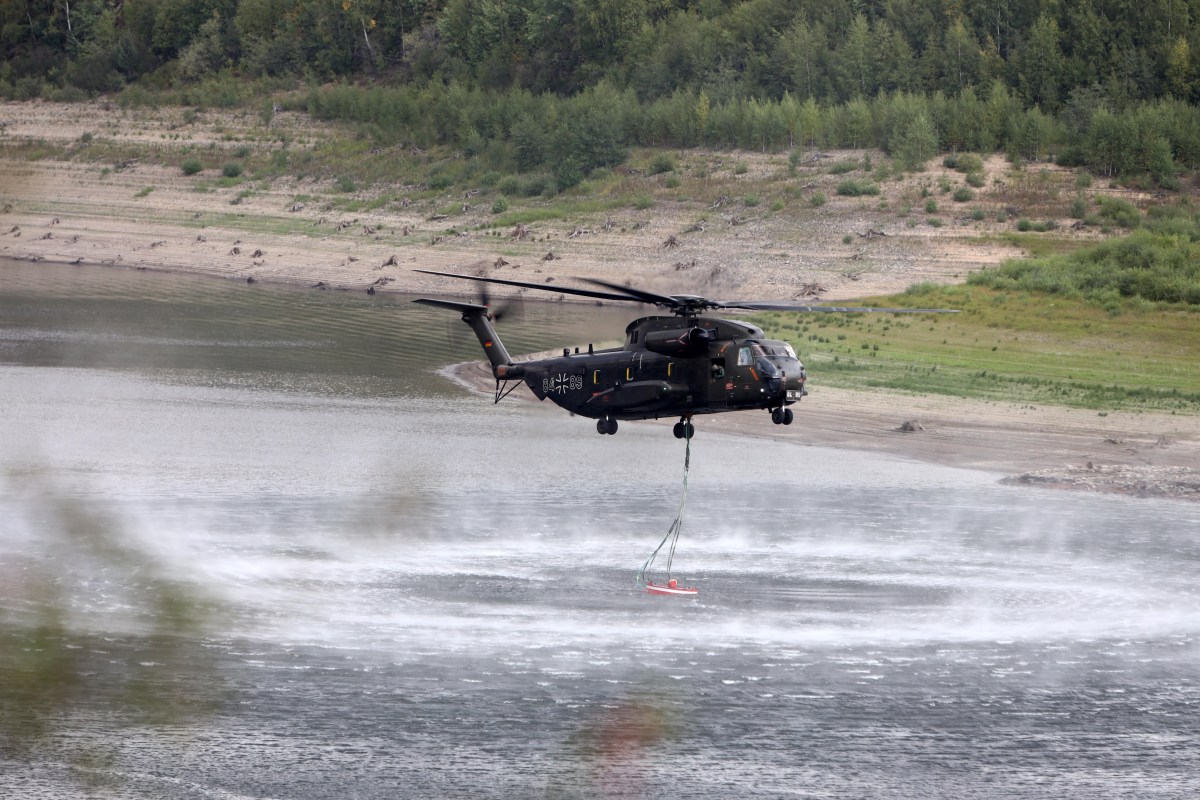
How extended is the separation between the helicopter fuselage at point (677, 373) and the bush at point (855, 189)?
146 feet

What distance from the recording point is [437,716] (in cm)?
3375

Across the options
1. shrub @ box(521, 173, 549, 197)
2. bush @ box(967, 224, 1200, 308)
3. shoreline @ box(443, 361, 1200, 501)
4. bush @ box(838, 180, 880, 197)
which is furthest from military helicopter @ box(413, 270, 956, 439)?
shrub @ box(521, 173, 549, 197)

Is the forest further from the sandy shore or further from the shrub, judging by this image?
the sandy shore

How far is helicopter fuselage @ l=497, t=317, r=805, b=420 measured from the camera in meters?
33.9

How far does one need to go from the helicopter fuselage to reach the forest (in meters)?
47.6

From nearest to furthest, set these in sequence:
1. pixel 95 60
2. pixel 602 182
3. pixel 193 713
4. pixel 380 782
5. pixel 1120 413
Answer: pixel 380 782 < pixel 193 713 < pixel 1120 413 < pixel 602 182 < pixel 95 60

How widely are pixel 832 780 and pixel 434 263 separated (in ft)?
169

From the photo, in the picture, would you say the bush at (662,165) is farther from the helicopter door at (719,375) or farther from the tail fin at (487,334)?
the helicopter door at (719,375)

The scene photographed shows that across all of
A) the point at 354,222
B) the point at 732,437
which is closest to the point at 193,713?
the point at 732,437

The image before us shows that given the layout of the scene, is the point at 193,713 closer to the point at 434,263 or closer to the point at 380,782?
the point at 380,782

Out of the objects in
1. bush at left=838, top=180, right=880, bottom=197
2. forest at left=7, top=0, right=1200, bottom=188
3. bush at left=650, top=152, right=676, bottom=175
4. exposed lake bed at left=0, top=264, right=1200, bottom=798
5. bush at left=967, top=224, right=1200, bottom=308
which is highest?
forest at left=7, top=0, right=1200, bottom=188

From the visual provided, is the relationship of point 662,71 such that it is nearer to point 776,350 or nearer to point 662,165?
point 662,165

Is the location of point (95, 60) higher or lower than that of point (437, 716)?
higher

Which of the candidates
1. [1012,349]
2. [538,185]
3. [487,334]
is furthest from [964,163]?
[487,334]
